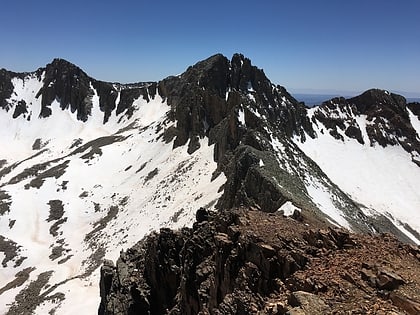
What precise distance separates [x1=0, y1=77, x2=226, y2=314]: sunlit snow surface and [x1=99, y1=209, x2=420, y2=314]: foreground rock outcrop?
557 inches

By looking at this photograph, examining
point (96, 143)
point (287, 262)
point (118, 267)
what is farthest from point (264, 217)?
point (96, 143)

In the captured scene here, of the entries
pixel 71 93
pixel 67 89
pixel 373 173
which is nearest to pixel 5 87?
pixel 67 89

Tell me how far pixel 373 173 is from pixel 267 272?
78.0 m

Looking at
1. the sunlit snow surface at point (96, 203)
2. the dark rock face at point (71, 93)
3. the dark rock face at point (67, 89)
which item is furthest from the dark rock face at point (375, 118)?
the dark rock face at point (67, 89)

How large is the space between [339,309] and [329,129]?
306 ft

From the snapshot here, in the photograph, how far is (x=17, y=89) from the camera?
17475 centimetres

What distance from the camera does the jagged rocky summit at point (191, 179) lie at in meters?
34.8

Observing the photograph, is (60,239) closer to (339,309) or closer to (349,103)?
(339,309)

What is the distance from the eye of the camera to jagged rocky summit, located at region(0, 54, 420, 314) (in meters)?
34.8

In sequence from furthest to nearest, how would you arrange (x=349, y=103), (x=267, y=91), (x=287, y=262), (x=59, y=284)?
(x=349, y=103) < (x=267, y=91) < (x=59, y=284) < (x=287, y=262)

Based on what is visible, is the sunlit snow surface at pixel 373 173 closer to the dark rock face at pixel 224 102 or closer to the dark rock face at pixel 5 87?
the dark rock face at pixel 224 102

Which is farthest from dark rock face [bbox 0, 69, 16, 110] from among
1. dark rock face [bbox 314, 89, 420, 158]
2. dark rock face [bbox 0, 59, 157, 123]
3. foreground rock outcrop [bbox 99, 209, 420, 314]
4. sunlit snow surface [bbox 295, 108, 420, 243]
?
foreground rock outcrop [bbox 99, 209, 420, 314]

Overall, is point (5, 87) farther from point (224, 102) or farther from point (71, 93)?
point (224, 102)

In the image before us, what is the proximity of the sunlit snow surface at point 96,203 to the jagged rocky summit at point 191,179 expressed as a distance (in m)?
0.26
